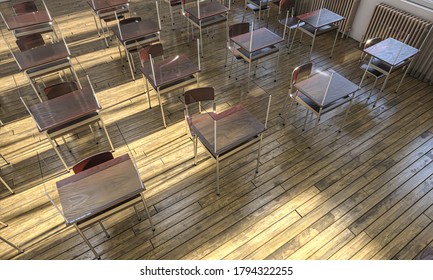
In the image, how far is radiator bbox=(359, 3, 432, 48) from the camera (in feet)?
16.5

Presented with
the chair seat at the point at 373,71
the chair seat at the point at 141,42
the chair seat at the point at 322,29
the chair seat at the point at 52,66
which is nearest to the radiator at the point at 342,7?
the chair seat at the point at 322,29

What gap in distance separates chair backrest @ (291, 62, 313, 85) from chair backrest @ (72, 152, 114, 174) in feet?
8.45

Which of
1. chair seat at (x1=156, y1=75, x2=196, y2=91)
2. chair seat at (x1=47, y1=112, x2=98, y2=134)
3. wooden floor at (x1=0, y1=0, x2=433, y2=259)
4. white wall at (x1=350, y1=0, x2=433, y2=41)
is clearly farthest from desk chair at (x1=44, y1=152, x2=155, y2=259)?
white wall at (x1=350, y1=0, x2=433, y2=41)

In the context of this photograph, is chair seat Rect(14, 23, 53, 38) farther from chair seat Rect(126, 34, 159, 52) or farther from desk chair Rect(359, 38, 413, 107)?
desk chair Rect(359, 38, 413, 107)

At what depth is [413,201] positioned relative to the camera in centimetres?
362

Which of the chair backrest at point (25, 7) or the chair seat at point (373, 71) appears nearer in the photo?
the chair seat at point (373, 71)

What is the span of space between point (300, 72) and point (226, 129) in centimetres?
154

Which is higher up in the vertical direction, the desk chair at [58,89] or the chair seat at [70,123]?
the desk chair at [58,89]

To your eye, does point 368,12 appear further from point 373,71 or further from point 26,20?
point 26,20

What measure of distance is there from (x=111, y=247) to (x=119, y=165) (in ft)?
3.13

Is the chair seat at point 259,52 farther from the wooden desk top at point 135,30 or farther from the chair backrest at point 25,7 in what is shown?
the chair backrest at point 25,7

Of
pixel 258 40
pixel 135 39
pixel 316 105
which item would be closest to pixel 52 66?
pixel 135 39

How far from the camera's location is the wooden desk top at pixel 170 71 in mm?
4047

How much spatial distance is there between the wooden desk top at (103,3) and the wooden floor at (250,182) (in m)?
1.28
